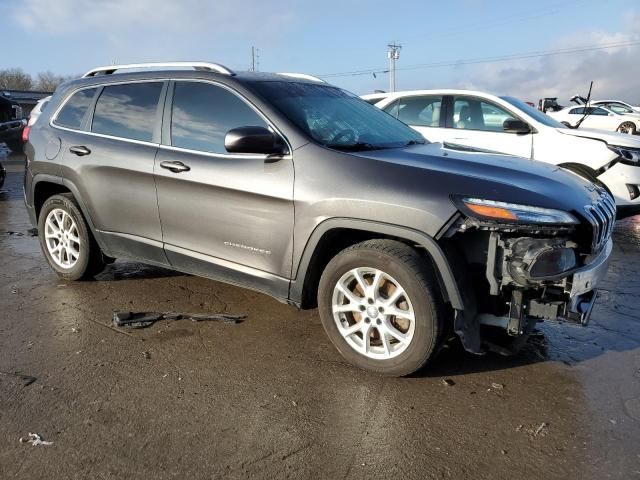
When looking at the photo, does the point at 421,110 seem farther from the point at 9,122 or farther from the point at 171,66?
the point at 9,122

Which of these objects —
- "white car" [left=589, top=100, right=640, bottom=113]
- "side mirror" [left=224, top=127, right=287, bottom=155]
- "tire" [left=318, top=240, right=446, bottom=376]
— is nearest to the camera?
"tire" [left=318, top=240, right=446, bottom=376]

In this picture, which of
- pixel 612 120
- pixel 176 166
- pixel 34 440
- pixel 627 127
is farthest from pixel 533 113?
pixel 612 120

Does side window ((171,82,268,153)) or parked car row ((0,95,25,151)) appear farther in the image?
parked car row ((0,95,25,151))

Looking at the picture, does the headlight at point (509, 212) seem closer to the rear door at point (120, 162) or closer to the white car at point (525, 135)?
the rear door at point (120, 162)

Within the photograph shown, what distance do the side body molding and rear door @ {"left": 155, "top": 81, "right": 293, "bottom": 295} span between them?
11cm

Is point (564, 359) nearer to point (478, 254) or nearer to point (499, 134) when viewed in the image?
point (478, 254)

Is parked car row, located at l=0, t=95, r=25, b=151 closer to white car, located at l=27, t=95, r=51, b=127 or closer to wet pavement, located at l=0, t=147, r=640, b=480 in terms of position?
white car, located at l=27, t=95, r=51, b=127

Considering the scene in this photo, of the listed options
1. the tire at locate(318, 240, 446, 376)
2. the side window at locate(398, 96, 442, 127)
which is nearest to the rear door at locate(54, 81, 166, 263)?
the tire at locate(318, 240, 446, 376)

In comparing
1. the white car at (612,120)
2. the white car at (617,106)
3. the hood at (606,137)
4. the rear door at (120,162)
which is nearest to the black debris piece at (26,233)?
the rear door at (120,162)

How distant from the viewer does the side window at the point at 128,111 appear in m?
4.41

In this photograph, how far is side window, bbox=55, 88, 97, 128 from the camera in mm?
4949

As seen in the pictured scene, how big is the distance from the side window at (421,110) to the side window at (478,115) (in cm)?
28

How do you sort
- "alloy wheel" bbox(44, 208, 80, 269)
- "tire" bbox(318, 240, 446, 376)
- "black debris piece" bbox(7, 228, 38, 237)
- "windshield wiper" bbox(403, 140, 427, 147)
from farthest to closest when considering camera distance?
"black debris piece" bbox(7, 228, 38, 237) → "alloy wheel" bbox(44, 208, 80, 269) → "windshield wiper" bbox(403, 140, 427, 147) → "tire" bbox(318, 240, 446, 376)

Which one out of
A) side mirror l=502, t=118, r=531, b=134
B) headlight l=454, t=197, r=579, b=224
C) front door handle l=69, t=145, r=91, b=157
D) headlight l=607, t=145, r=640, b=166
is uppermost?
side mirror l=502, t=118, r=531, b=134
